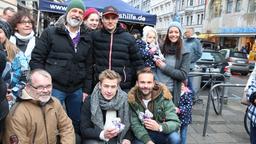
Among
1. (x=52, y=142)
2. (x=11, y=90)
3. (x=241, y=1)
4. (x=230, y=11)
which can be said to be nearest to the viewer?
(x=52, y=142)


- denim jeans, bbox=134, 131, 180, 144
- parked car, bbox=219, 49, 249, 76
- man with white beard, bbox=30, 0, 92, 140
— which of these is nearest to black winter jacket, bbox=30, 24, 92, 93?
man with white beard, bbox=30, 0, 92, 140

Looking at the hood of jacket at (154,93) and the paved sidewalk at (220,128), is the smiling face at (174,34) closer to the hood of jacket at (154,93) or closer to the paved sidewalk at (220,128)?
the hood of jacket at (154,93)

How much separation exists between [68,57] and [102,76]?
0.56 m

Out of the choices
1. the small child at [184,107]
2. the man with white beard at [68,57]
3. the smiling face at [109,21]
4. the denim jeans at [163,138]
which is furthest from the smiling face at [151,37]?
the denim jeans at [163,138]

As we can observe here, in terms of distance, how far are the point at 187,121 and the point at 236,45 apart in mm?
35781

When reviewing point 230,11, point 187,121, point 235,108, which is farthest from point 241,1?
point 187,121

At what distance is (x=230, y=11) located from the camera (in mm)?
40844

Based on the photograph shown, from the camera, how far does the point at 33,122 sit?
2971mm

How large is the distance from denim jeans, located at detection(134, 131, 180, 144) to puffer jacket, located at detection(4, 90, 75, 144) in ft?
3.78

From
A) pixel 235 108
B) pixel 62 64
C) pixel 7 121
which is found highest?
pixel 62 64

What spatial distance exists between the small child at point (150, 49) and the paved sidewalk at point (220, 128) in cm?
172

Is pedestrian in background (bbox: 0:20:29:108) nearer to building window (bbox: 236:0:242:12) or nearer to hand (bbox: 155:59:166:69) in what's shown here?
hand (bbox: 155:59:166:69)

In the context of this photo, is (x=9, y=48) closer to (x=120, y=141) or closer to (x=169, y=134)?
(x=120, y=141)

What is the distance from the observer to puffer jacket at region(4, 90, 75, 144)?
114 inches
